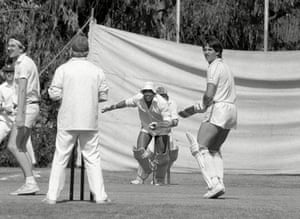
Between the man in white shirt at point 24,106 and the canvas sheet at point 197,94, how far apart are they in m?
7.51

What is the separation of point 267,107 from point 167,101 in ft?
11.0

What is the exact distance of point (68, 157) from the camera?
37.4 feet

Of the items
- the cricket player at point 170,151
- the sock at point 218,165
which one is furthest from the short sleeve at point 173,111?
the sock at point 218,165

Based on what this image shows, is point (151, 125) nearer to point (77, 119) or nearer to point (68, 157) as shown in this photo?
point (68, 157)

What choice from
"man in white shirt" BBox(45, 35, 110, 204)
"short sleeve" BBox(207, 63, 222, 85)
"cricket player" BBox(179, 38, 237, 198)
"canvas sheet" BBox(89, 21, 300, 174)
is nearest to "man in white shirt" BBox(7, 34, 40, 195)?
"man in white shirt" BBox(45, 35, 110, 204)

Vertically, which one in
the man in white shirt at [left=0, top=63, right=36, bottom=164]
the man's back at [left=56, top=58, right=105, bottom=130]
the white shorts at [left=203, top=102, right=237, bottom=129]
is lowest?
the man in white shirt at [left=0, top=63, right=36, bottom=164]

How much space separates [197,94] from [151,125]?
3.20 meters

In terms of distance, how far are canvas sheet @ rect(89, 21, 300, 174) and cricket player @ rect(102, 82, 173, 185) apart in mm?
2507

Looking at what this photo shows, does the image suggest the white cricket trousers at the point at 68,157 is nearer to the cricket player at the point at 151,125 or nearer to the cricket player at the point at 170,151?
the cricket player at the point at 170,151

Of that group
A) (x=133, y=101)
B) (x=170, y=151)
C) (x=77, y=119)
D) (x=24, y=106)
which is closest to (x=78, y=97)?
(x=77, y=119)

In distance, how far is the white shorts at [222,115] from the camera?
505 inches

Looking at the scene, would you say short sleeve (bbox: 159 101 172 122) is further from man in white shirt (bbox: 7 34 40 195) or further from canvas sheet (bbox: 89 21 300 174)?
man in white shirt (bbox: 7 34 40 195)

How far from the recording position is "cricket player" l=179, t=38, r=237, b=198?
12867 millimetres

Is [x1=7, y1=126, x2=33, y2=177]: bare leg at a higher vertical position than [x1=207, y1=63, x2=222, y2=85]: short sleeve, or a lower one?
lower
